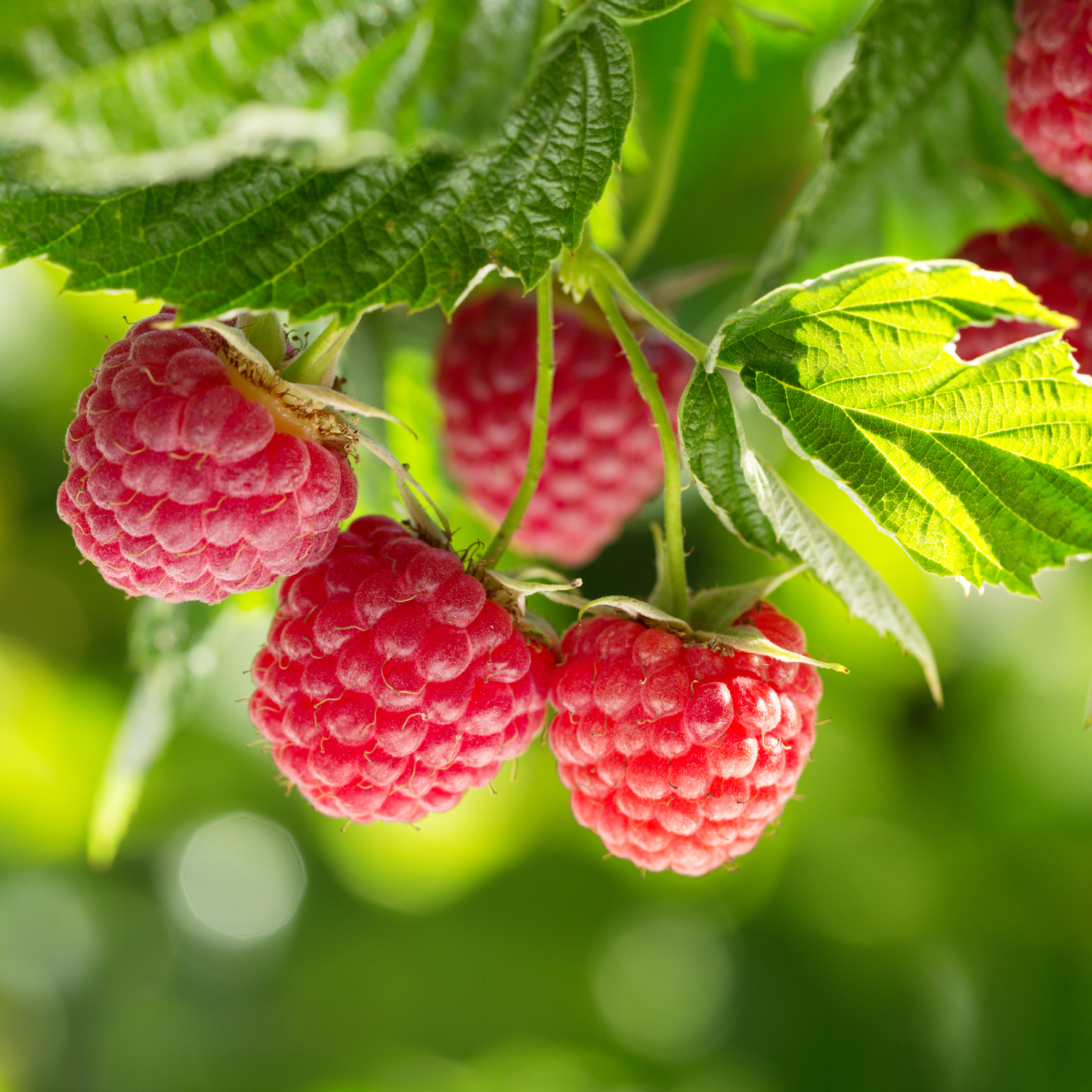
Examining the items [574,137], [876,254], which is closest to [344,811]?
[574,137]

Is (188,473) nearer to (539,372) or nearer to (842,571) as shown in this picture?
(539,372)

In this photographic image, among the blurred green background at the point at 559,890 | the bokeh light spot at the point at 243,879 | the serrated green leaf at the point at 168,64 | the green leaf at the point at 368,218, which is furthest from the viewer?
the bokeh light spot at the point at 243,879

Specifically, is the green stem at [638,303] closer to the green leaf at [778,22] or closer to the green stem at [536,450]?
the green stem at [536,450]

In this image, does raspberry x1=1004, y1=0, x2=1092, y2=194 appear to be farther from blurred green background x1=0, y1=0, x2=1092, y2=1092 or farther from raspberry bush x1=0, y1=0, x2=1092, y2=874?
blurred green background x1=0, y1=0, x2=1092, y2=1092

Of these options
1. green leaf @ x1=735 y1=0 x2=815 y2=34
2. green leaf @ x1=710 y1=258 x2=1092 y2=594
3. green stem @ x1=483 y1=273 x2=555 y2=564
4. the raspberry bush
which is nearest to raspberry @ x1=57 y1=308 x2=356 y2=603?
the raspberry bush

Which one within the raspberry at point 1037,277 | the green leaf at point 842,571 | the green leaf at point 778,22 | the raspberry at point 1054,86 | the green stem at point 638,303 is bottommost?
the green leaf at point 842,571

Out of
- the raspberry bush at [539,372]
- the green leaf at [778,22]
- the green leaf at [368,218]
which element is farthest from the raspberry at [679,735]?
the green leaf at [778,22]
